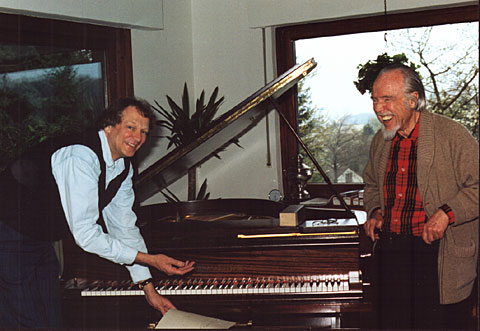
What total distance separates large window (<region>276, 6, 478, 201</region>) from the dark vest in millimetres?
468

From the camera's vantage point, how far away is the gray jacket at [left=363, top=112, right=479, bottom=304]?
124 cm

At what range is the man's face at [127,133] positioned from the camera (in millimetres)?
1411

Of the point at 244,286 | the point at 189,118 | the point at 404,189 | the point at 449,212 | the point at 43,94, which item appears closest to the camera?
the point at 449,212

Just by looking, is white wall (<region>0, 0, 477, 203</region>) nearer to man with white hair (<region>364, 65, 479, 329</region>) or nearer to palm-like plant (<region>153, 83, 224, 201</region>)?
palm-like plant (<region>153, 83, 224, 201</region>)

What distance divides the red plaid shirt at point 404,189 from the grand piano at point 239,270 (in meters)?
0.37

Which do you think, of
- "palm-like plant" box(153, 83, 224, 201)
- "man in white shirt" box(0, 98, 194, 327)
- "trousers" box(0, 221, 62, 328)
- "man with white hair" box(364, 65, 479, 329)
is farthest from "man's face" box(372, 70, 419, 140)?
"trousers" box(0, 221, 62, 328)

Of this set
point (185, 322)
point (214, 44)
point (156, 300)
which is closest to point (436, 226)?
point (185, 322)

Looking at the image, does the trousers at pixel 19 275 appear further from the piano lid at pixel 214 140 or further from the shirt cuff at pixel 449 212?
the shirt cuff at pixel 449 212

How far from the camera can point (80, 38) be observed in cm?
153

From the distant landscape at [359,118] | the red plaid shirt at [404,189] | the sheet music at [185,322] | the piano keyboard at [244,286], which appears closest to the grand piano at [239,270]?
the piano keyboard at [244,286]

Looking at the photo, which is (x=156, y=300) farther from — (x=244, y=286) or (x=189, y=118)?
(x=189, y=118)

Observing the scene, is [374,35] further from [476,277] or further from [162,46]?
[162,46]

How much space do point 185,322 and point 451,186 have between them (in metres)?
0.65

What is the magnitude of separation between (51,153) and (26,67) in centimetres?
21
